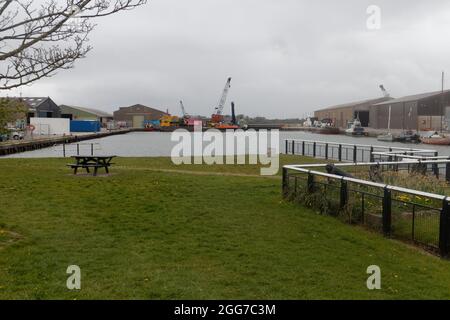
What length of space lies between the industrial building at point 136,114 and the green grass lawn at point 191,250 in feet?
459

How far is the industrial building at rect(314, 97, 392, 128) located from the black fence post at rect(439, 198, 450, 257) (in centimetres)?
12615

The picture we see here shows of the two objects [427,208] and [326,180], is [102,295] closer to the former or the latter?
[427,208]

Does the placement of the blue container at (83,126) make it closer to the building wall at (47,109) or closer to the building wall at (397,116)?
the building wall at (47,109)

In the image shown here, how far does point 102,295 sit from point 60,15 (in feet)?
14.5

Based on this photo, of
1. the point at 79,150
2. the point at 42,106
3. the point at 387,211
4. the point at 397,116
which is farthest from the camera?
the point at 397,116

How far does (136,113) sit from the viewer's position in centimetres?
15088

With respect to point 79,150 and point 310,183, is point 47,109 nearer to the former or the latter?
point 79,150

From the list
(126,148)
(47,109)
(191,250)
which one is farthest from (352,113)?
(191,250)

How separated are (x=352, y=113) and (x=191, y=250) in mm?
137343

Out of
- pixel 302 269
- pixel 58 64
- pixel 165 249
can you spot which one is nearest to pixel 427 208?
pixel 302 269

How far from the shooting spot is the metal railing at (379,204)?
7992 millimetres

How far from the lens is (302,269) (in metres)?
6.48

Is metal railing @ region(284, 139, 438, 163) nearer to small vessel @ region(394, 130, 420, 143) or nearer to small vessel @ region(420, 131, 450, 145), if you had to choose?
small vessel @ region(420, 131, 450, 145)

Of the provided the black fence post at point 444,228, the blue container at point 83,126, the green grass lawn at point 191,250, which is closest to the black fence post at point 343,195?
the green grass lawn at point 191,250
